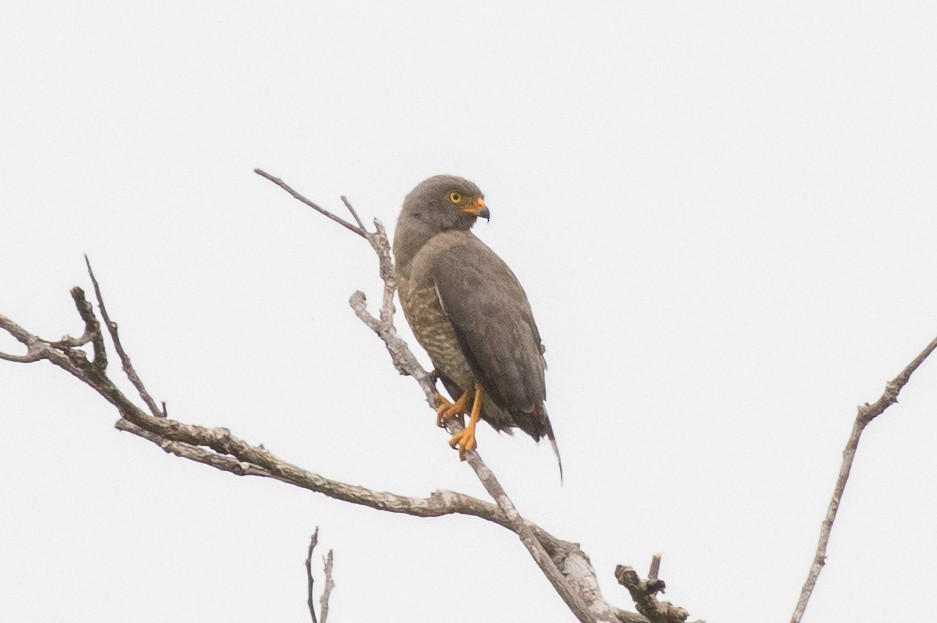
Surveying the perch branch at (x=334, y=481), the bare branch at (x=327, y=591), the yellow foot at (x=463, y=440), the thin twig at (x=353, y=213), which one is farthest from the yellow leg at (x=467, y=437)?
the bare branch at (x=327, y=591)

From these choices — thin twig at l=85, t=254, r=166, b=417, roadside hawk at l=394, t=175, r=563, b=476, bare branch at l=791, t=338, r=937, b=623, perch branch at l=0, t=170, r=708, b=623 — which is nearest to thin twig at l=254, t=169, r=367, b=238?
perch branch at l=0, t=170, r=708, b=623

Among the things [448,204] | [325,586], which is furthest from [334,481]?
[448,204]

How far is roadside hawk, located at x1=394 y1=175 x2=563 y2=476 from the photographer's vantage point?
283 inches

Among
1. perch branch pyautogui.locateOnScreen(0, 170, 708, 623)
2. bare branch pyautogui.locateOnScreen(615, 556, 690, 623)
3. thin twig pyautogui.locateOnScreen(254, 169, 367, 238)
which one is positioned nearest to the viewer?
perch branch pyautogui.locateOnScreen(0, 170, 708, 623)

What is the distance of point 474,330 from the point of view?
23.9ft

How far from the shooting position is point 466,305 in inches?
289

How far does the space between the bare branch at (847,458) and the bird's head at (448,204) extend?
15.0ft

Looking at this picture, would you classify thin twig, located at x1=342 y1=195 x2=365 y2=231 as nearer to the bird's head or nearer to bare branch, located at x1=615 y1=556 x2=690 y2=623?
the bird's head

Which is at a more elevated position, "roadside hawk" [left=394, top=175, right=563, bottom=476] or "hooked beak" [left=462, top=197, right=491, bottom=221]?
"hooked beak" [left=462, top=197, right=491, bottom=221]

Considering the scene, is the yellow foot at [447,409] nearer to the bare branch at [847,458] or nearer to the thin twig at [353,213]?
the thin twig at [353,213]

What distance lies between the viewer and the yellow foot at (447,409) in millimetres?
7215

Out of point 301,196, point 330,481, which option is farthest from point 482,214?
point 330,481

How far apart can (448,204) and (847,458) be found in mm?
4666

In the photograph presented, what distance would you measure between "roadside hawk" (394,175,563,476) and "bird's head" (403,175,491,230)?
18 cm
